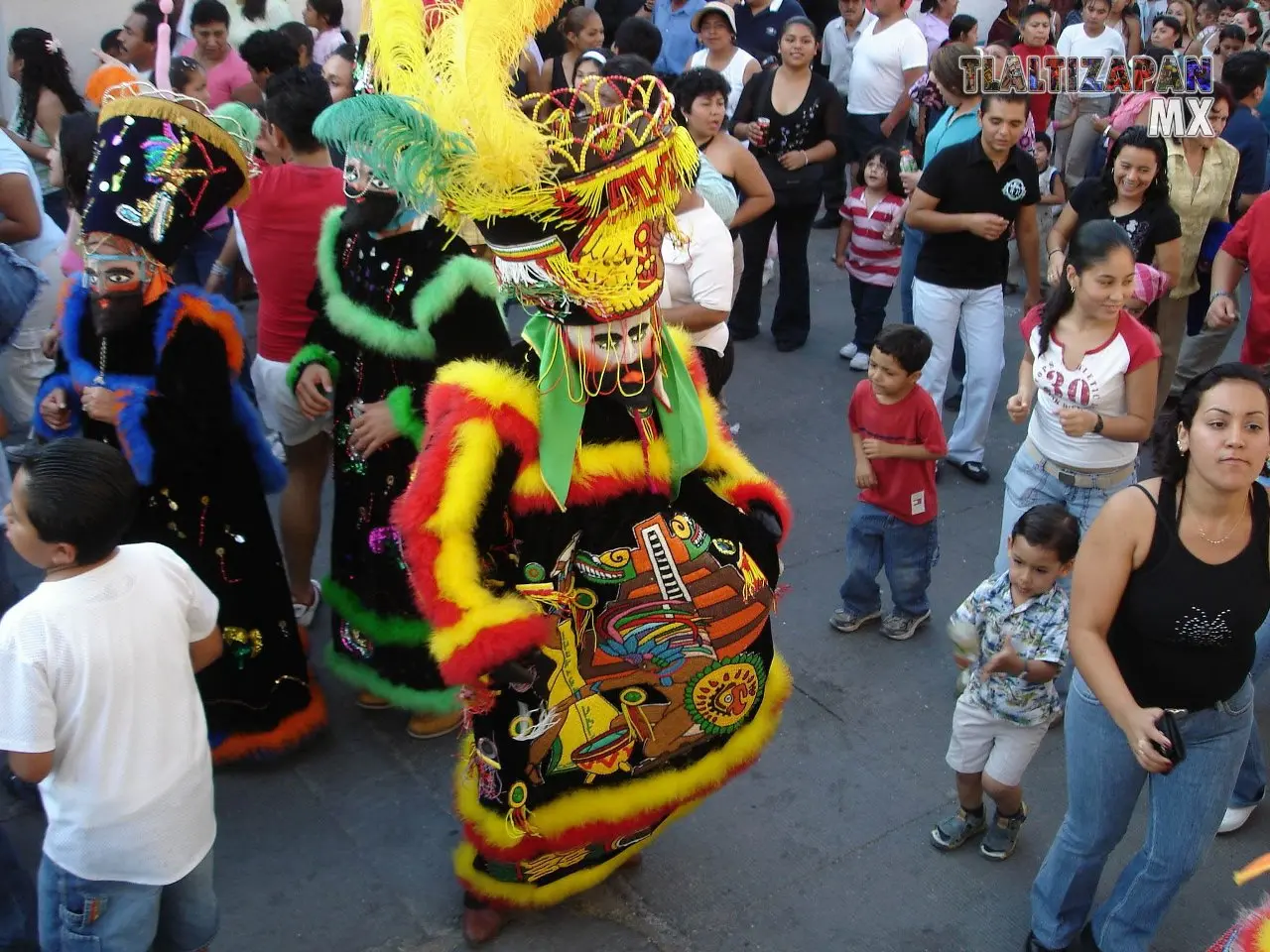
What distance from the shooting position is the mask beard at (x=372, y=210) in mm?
3609

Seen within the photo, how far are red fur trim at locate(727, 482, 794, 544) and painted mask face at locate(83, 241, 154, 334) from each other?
5.99 feet

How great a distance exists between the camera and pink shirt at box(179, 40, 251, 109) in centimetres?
781

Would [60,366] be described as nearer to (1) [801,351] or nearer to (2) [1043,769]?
(2) [1043,769]

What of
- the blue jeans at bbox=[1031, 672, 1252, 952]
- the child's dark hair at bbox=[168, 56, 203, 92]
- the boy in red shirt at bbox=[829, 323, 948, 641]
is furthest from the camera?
the child's dark hair at bbox=[168, 56, 203, 92]

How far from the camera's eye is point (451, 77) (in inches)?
99.4

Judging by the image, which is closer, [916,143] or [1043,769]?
[1043,769]

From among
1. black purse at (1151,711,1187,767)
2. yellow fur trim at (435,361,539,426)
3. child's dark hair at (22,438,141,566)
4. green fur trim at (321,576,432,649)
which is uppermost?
yellow fur trim at (435,361,539,426)

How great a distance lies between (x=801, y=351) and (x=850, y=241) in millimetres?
770

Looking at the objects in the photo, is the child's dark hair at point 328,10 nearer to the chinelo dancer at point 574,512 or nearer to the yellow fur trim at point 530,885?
the chinelo dancer at point 574,512

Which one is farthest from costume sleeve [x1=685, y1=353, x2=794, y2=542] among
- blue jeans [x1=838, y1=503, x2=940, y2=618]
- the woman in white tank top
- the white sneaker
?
the woman in white tank top

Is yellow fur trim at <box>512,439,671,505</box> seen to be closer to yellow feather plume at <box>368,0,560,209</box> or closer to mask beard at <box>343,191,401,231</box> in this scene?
yellow feather plume at <box>368,0,560,209</box>

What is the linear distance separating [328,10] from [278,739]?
6.58m

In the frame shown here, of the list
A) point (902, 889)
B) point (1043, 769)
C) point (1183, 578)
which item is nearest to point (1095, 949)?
point (902, 889)

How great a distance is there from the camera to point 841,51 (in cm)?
1027
